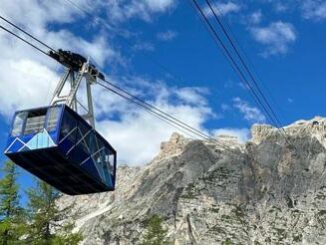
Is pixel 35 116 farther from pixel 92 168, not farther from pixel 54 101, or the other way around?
pixel 92 168

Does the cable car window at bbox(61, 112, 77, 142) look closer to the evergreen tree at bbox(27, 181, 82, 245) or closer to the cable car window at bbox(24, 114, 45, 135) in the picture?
the cable car window at bbox(24, 114, 45, 135)

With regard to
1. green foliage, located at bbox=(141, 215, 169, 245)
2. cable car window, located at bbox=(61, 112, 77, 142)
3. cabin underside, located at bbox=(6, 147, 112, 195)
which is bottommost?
cabin underside, located at bbox=(6, 147, 112, 195)

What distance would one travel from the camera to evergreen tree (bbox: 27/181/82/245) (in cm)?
4928

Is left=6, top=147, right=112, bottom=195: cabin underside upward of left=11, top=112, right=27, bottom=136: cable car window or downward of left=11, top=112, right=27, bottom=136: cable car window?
downward

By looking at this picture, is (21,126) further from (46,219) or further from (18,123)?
(46,219)

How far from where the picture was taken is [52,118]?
95.1 ft

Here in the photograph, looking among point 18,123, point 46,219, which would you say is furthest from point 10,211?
point 18,123

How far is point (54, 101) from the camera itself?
30.6 metres

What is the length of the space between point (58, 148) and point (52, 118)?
6.03ft

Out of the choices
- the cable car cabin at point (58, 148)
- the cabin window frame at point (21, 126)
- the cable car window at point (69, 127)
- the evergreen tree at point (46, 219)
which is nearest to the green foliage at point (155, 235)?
the evergreen tree at point (46, 219)

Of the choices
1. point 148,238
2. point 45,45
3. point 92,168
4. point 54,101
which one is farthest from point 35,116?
point 148,238

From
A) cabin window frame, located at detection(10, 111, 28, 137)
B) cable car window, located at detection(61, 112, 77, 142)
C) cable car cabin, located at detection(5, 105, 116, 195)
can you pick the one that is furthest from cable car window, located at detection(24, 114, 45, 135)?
cable car window, located at detection(61, 112, 77, 142)

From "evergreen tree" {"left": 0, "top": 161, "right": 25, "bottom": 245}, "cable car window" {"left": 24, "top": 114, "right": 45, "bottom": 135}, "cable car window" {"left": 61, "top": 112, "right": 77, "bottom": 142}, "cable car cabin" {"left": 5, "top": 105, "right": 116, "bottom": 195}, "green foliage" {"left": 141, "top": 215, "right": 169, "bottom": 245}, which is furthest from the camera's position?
"green foliage" {"left": 141, "top": 215, "right": 169, "bottom": 245}

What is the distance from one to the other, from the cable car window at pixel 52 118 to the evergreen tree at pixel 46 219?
21.6 metres
